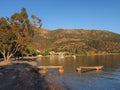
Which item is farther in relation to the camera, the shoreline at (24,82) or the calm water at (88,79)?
the calm water at (88,79)

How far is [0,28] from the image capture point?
226 feet

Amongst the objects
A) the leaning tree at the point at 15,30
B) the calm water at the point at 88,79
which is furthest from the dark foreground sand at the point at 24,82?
the leaning tree at the point at 15,30

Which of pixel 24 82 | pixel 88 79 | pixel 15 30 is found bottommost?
pixel 88 79

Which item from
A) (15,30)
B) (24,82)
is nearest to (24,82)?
(24,82)

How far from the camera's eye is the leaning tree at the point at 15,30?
68.8 m

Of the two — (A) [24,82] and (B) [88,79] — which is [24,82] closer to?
(A) [24,82]

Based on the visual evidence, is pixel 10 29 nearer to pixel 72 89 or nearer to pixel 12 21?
pixel 12 21

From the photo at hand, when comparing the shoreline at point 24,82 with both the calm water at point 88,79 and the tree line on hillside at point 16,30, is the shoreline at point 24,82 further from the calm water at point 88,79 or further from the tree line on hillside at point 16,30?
the tree line on hillside at point 16,30

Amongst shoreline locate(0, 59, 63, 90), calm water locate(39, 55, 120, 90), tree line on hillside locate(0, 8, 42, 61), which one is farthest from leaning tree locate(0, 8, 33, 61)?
shoreline locate(0, 59, 63, 90)

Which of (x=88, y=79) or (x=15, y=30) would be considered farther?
(x=15, y=30)

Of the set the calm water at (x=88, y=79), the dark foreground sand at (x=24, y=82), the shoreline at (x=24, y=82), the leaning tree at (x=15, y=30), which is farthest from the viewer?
the leaning tree at (x=15, y=30)

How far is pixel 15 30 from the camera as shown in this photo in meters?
69.0

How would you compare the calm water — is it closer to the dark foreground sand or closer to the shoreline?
the shoreline

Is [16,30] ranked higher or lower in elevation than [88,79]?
higher
